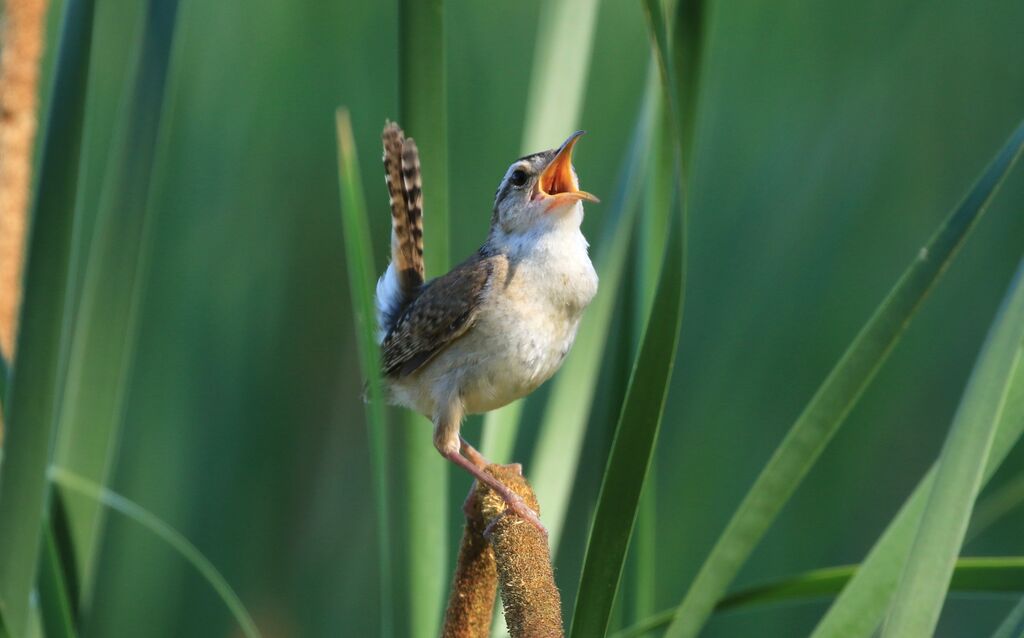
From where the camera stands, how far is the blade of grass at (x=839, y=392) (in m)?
0.67

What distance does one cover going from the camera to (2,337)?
1.04 m

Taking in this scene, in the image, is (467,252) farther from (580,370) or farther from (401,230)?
(580,370)

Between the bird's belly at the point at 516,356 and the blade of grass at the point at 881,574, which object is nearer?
the blade of grass at the point at 881,574

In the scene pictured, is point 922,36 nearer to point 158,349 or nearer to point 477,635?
point 158,349

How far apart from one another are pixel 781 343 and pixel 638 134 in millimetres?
1395

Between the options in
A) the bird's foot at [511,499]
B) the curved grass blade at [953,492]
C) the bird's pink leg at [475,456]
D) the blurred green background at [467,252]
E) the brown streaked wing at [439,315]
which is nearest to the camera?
the curved grass blade at [953,492]

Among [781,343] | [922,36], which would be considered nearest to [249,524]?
[781,343]

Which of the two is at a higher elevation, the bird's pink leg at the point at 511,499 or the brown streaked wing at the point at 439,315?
the brown streaked wing at the point at 439,315

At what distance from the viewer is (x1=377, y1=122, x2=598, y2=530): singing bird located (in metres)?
1.09

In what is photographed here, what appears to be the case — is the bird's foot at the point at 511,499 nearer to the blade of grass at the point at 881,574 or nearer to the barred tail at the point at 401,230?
the blade of grass at the point at 881,574

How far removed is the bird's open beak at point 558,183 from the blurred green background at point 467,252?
979mm

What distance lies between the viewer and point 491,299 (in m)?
1.18

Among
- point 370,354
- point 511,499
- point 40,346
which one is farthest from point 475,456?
point 40,346

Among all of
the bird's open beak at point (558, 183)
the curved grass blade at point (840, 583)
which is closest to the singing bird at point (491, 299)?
the bird's open beak at point (558, 183)
